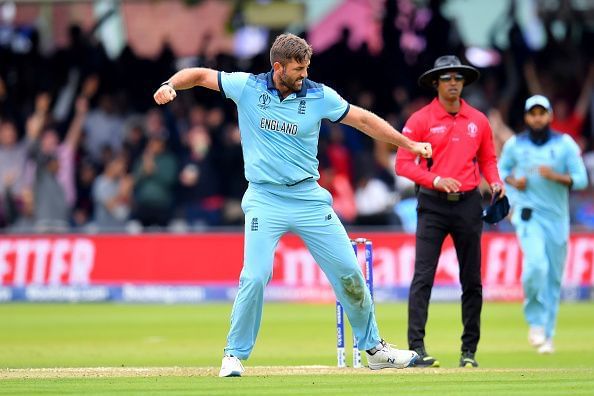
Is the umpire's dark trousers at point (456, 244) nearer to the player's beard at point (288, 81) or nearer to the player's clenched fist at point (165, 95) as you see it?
the player's beard at point (288, 81)

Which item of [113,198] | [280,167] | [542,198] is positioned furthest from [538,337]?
[113,198]

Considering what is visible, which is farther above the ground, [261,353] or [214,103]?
[214,103]

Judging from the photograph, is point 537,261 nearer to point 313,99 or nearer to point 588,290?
point 313,99

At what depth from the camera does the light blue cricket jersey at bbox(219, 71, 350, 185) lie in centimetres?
1101

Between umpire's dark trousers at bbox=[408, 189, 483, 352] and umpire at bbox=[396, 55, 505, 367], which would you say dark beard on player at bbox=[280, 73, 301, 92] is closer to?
umpire at bbox=[396, 55, 505, 367]

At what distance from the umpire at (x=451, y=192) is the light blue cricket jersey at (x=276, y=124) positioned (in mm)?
2016

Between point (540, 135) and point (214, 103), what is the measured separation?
12.4 m

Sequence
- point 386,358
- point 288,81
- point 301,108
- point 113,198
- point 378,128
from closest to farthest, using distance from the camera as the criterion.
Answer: point 288,81 < point 301,108 < point 378,128 < point 386,358 < point 113,198

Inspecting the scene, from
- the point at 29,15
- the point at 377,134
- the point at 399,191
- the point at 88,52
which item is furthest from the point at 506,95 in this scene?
the point at 377,134

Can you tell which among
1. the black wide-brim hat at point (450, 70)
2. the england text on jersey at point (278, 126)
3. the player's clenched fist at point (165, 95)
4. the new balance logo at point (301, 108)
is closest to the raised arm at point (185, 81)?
the player's clenched fist at point (165, 95)

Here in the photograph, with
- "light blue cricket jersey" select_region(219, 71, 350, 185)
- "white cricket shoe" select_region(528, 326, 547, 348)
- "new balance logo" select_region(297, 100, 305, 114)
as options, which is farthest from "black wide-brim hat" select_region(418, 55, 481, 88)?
"white cricket shoe" select_region(528, 326, 547, 348)

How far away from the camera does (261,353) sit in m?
15.2

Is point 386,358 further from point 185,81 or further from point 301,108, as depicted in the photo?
point 185,81

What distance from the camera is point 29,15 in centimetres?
3012
